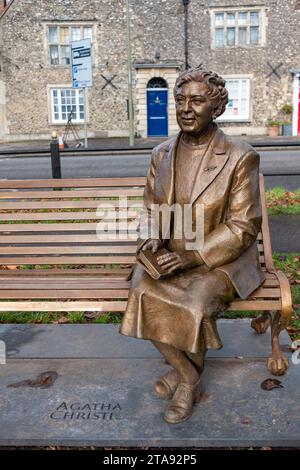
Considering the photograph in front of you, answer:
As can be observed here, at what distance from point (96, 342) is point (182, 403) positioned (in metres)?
1.16

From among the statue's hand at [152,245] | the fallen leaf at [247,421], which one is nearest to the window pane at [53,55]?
the statue's hand at [152,245]

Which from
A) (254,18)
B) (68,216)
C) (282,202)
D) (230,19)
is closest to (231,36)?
(230,19)

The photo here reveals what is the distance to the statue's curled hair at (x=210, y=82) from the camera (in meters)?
2.91

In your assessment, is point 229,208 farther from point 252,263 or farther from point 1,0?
point 1,0

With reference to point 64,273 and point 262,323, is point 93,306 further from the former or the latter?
point 262,323

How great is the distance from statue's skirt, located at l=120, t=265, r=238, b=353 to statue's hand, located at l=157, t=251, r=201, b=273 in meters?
0.08

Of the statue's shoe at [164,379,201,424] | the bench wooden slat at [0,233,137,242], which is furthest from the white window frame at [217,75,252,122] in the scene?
the statue's shoe at [164,379,201,424]

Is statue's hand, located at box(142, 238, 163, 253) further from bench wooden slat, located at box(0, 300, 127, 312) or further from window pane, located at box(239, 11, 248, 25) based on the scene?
window pane, located at box(239, 11, 248, 25)

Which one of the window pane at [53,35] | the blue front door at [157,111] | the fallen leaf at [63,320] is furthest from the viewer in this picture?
the blue front door at [157,111]

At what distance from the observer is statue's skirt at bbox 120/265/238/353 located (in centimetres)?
277

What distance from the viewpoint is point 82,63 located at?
20.5 m

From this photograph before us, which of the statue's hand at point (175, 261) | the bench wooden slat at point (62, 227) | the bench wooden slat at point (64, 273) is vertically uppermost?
the statue's hand at point (175, 261)

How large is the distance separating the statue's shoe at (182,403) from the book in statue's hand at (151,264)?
2.06 ft

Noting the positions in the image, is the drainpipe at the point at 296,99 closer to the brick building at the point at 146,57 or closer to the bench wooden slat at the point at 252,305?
the brick building at the point at 146,57
